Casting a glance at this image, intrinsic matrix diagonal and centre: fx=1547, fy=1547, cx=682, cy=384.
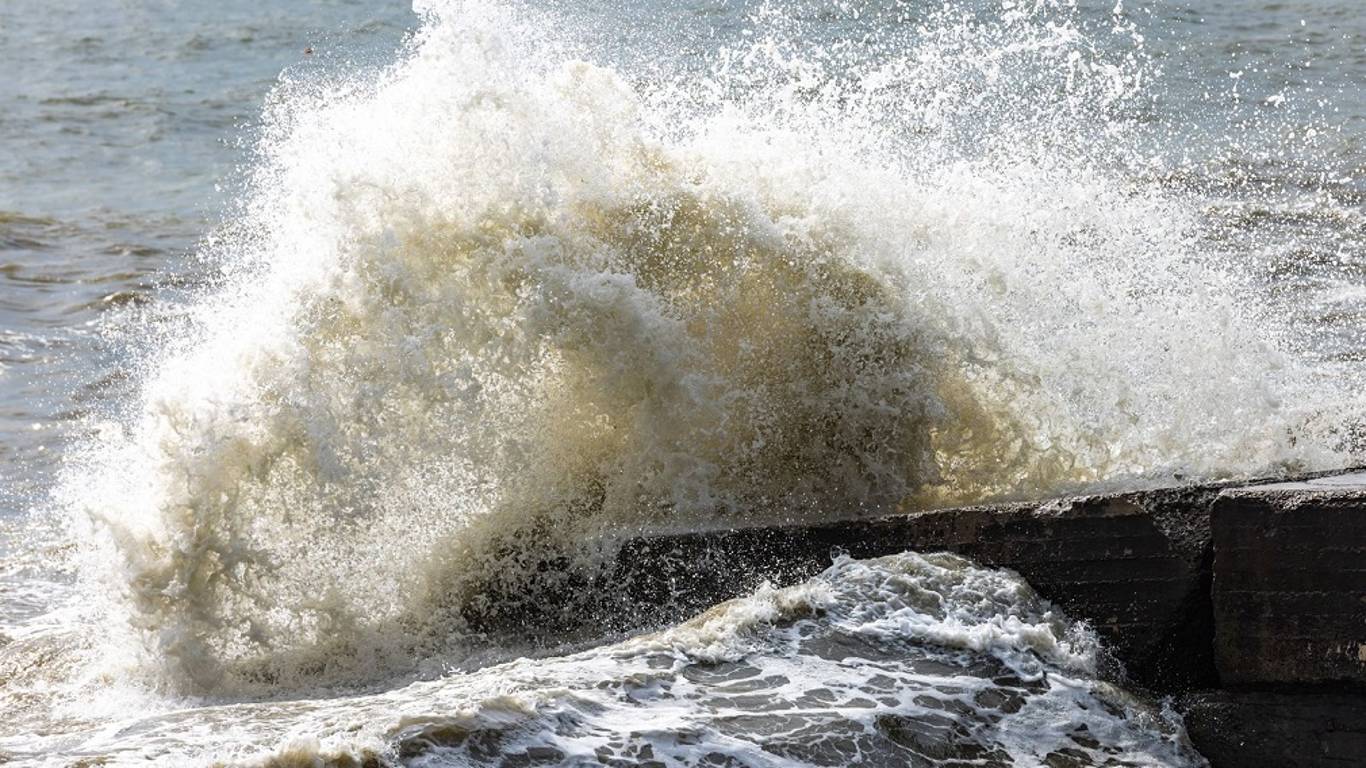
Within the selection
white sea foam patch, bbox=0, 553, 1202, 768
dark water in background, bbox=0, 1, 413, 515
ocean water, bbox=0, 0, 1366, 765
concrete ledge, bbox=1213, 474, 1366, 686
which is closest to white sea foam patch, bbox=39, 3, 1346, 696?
ocean water, bbox=0, 0, 1366, 765

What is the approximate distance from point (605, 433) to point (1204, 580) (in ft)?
6.40

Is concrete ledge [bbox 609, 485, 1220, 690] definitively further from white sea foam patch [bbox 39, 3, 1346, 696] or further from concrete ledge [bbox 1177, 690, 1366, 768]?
white sea foam patch [bbox 39, 3, 1346, 696]

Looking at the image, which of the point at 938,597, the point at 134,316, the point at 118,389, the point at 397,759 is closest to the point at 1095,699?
the point at 938,597

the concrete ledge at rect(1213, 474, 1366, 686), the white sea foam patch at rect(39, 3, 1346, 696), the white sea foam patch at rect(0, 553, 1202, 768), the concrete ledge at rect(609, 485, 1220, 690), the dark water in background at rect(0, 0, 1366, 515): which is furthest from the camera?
the dark water in background at rect(0, 0, 1366, 515)

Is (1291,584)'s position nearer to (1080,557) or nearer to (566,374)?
(1080,557)

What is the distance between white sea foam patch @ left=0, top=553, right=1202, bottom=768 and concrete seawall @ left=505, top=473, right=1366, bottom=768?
0.35 ft

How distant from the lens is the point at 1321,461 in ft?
15.3

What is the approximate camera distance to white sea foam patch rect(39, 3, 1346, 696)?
4695mm

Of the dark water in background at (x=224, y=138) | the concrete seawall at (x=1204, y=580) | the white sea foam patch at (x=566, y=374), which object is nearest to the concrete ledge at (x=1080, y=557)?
the concrete seawall at (x=1204, y=580)

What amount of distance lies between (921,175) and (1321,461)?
83.1 inches

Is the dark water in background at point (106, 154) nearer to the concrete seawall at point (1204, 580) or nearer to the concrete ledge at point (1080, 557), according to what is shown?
the concrete ledge at point (1080, 557)

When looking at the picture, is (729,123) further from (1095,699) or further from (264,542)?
(1095,699)

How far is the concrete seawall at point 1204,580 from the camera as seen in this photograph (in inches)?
142

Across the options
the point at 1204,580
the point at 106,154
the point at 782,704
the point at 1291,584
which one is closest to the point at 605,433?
the point at 782,704
